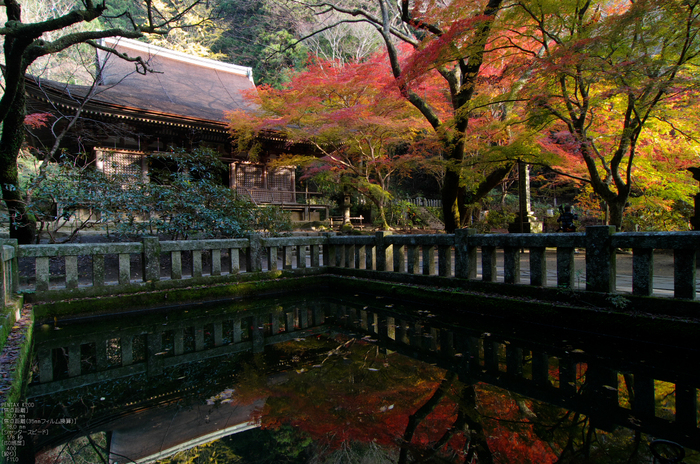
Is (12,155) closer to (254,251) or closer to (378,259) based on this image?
(254,251)

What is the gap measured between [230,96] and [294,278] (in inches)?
541

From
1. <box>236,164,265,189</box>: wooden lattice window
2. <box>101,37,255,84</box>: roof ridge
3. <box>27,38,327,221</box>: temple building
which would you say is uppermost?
<box>101,37,255,84</box>: roof ridge

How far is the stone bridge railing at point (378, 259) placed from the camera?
12.4 feet

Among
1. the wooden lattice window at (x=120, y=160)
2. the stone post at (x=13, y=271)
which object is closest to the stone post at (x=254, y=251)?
the stone post at (x=13, y=271)

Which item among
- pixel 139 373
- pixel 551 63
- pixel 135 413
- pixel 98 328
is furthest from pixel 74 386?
pixel 551 63

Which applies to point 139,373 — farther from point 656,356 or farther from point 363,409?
point 656,356

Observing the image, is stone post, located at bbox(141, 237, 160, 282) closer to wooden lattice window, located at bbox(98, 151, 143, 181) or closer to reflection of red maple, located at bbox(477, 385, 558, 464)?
reflection of red maple, located at bbox(477, 385, 558, 464)

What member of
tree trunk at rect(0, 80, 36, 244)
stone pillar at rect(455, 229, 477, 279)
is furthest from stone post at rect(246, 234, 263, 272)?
tree trunk at rect(0, 80, 36, 244)

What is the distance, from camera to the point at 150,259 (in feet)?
19.3

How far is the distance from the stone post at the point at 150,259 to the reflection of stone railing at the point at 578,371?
11.2 ft

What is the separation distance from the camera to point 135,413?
2645 millimetres

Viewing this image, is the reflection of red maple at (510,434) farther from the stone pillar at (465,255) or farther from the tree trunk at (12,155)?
the tree trunk at (12,155)

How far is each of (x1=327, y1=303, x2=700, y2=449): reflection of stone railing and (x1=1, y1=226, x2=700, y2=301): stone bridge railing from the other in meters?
0.77

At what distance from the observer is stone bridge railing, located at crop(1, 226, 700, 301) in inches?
149
